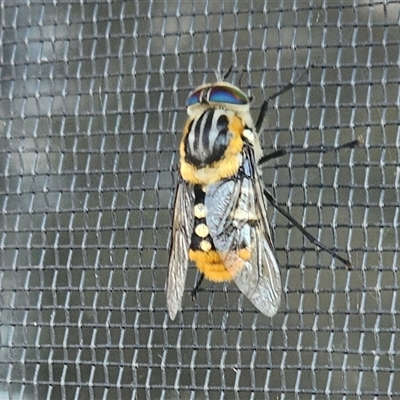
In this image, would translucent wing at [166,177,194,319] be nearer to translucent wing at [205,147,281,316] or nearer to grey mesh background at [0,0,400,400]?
translucent wing at [205,147,281,316]

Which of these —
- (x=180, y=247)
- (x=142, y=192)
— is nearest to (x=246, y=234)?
(x=180, y=247)

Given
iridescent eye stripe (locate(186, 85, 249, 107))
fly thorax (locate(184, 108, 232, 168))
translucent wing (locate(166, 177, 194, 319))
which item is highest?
iridescent eye stripe (locate(186, 85, 249, 107))

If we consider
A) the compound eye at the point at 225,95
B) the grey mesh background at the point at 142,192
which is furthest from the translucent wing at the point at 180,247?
the grey mesh background at the point at 142,192

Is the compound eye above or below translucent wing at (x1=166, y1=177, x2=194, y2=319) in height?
above

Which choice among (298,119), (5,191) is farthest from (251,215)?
(298,119)

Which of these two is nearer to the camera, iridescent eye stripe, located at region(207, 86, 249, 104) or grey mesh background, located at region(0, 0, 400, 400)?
iridescent eye stripe, located at region(207, 86, 249, 104)

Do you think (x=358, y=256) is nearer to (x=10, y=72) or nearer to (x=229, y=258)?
(x=229, y=258)

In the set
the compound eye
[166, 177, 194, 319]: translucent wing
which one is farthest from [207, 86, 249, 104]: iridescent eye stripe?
Result: [166, 177, 194, 319]: translucent wing

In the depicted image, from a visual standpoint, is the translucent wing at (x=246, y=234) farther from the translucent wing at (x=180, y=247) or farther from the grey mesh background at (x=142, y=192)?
the grey mesh background at (x=142, y=192)
